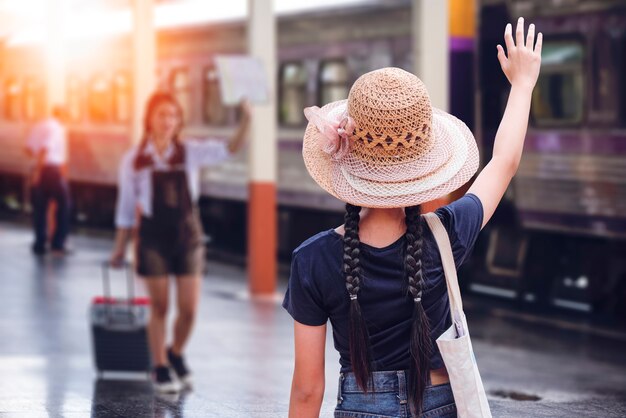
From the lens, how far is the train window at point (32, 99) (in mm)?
29359

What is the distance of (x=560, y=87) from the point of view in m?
14.6

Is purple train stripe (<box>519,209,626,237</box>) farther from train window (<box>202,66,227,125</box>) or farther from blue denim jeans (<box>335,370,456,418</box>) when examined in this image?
blue denim jeans (<box>335,370,456,418</box>)

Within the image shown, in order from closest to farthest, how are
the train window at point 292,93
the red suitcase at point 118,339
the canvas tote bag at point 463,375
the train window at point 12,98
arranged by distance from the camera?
1. the canvas tote bag at point 463,375
2. the red suitcase at point 118,339
3. the train window at point 292,93
4. the train window at point 12,98

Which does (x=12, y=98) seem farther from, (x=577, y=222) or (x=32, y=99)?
(x=577, y=222)

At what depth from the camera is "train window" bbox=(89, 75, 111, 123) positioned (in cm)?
2611

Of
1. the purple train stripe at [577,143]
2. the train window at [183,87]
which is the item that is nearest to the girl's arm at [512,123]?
the purple train stripe at [577,143]

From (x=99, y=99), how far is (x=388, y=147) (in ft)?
76.5

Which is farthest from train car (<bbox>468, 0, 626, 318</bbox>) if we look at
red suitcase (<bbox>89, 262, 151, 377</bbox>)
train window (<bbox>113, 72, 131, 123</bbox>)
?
train window (<bbox>113, 72, 131, 123</bbox>)

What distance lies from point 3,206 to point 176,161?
76.4ft

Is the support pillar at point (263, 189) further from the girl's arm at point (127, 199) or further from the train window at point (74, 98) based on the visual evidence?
the train window at point (74, 98)

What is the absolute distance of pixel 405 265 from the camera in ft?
12.0

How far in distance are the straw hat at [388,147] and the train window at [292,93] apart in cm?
Answer: 1585

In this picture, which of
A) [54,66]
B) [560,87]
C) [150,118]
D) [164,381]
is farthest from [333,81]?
[164,381]

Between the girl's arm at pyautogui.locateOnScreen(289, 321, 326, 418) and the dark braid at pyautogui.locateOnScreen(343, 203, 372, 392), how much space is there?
109 mm
